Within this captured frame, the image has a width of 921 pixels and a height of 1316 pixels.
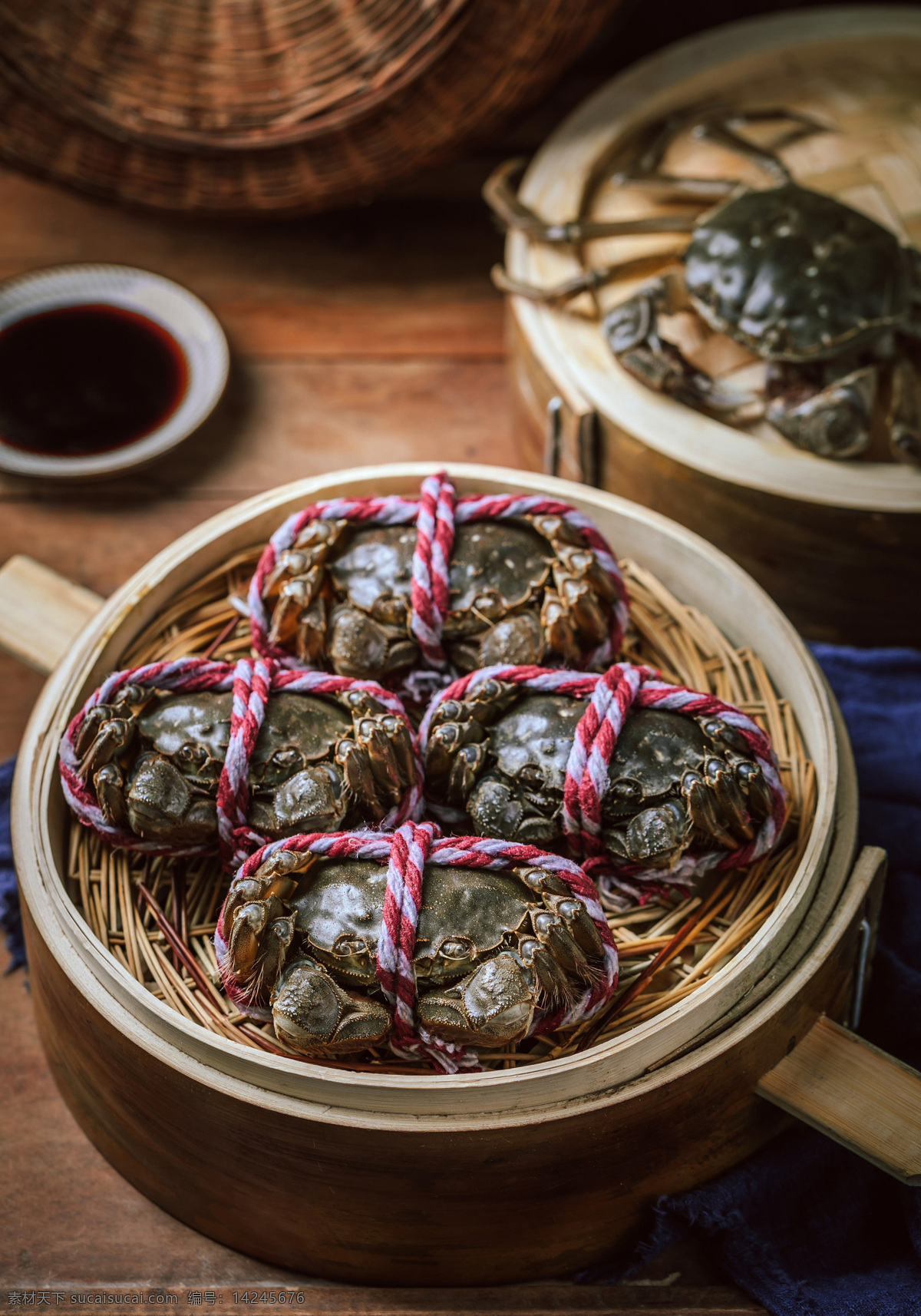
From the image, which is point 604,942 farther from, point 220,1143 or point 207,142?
point 207,142

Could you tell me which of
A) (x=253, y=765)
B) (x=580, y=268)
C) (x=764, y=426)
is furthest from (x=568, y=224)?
(x=253, y=765)

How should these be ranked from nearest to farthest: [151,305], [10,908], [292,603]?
[292,603], [10,908], [151,305]

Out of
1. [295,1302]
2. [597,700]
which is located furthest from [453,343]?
[295,1302]

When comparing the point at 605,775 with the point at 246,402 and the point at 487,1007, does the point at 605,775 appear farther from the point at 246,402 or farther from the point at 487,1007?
the point at 246,402

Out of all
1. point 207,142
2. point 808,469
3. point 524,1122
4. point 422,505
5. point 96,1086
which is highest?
point 207,142

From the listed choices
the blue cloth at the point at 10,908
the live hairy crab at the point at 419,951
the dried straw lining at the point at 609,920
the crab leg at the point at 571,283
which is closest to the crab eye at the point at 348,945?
the live hairy crab at the point at 419,951
